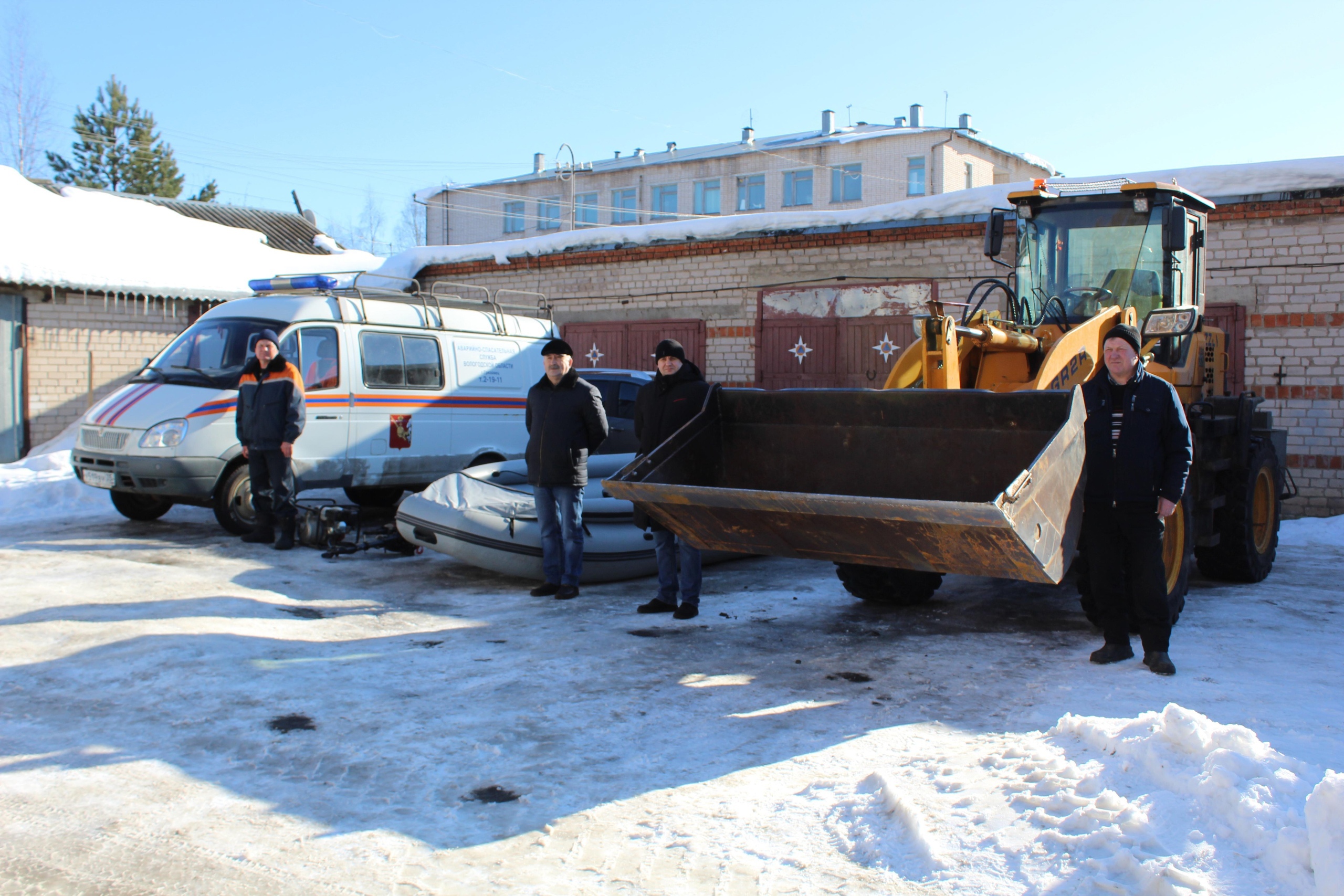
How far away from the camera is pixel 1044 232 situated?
720 cm

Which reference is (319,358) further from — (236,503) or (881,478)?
(881,478)

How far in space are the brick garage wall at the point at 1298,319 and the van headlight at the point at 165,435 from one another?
35.8ft

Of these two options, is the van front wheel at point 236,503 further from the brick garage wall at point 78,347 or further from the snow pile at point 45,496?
the brick garage wall at point 78,347

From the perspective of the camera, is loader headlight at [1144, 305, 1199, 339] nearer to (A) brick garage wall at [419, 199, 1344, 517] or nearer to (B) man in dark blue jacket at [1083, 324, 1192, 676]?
(B) man in dark blue jacket at [1083, 324, 1192, 676]

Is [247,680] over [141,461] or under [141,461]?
under

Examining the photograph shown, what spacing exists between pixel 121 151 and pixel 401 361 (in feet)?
142

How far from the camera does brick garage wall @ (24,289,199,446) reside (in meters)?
15.2

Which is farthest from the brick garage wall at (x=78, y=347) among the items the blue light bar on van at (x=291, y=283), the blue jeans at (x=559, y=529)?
the blue jeans at (x=559, y=529)

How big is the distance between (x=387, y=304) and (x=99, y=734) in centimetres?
680

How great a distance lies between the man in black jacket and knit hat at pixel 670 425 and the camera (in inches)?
245

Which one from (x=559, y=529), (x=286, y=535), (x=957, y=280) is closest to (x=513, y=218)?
(x=957, y=280)

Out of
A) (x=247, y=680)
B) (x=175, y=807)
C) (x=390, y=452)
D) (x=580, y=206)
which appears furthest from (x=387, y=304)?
(x=580, y=206)

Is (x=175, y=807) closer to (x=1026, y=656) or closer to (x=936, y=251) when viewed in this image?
(x=1026, y=656)

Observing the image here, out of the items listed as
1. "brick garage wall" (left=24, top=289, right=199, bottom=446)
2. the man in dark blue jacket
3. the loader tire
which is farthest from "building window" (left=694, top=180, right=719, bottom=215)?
the man in dark blue jacket
